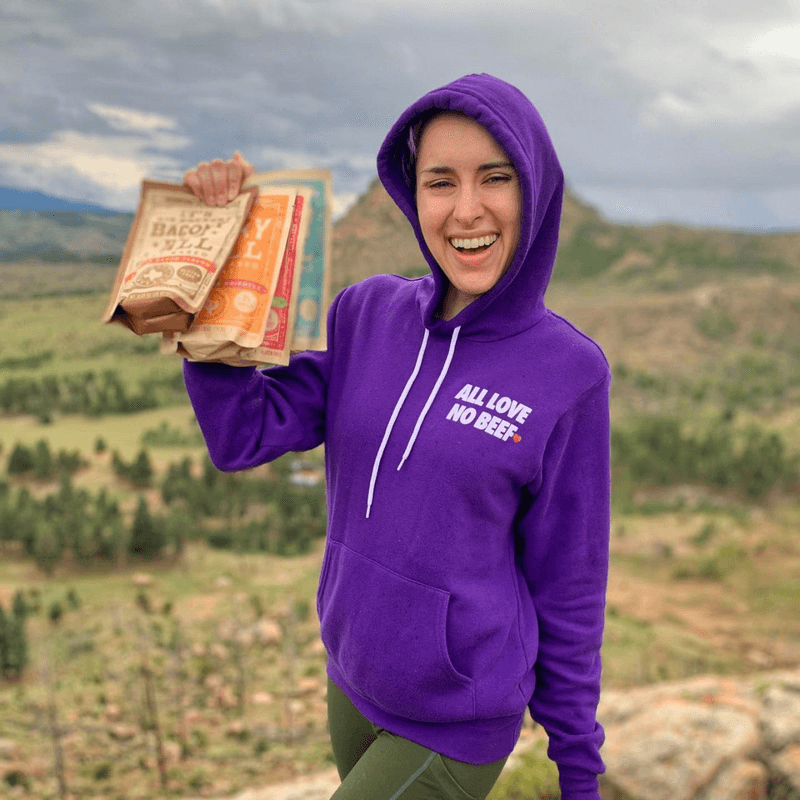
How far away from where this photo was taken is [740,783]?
123 inches

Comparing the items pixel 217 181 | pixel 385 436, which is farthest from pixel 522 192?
pixel 217 181

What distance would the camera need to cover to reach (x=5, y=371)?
1398 inches

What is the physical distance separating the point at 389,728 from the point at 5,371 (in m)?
38.7

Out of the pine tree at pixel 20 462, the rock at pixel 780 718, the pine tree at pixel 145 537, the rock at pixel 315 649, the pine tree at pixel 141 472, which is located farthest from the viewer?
the pine tree at pixel 20 462

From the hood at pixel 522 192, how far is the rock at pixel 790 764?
2.70 metres

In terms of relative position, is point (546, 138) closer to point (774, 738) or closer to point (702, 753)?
point (702, 753)

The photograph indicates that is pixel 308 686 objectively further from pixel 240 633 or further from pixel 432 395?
pixel 432 395

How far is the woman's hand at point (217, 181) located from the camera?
5.22 ft

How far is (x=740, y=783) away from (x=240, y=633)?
8479mm

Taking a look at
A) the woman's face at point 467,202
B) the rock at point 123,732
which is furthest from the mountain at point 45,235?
the rock at point 123,732

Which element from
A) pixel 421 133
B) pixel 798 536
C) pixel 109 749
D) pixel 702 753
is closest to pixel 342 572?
pixel 421 133

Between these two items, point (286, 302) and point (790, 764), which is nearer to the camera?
point (286, 302)

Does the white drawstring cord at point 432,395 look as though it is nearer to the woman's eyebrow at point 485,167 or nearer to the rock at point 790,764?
the woman's eyebrow at point 485,167

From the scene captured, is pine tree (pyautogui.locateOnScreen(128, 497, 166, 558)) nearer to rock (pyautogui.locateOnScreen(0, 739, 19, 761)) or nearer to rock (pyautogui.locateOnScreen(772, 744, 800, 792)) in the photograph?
rock (pyautogui.locateOnScreen(0, 739, 19, 761))
